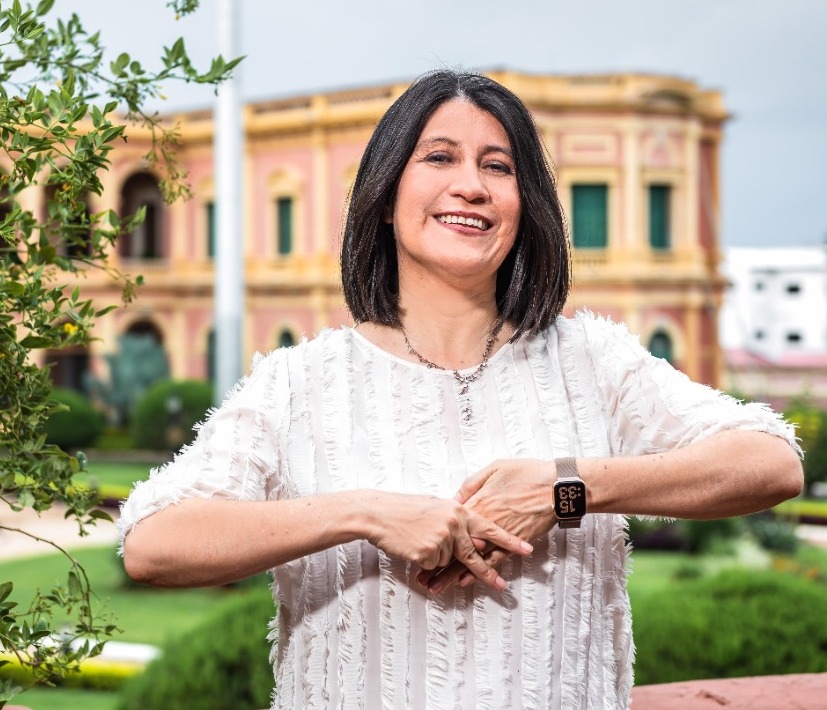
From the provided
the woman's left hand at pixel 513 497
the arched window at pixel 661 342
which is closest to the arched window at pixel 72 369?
the arched window at pixel 661 342

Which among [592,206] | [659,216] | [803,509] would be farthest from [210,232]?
[803,509]

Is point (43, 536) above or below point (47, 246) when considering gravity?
below

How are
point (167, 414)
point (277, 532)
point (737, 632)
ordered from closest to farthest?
point (277, 532), point (737, 632), point (167, 414)

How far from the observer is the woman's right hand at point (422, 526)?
156 cm

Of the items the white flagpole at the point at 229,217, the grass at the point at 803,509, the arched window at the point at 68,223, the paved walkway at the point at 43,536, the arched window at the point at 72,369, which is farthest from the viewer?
the arched window at the point at 72,369

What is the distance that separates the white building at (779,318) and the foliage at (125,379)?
1275cm

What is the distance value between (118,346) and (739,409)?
919 inches

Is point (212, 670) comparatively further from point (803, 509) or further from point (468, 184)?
point (803, 509)

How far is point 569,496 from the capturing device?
5.30 feet

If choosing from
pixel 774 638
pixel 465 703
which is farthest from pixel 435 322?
pixel 774 638

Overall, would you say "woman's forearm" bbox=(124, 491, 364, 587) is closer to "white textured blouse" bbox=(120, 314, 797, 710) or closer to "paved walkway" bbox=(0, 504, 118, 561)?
"white textured blouse" bbox=(120, 314, 797, 710)

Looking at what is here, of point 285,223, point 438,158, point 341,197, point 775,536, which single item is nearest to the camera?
point 438,158

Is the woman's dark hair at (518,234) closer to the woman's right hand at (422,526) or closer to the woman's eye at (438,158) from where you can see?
the woman's eye at (438,158)

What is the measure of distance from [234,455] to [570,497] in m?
0.49
